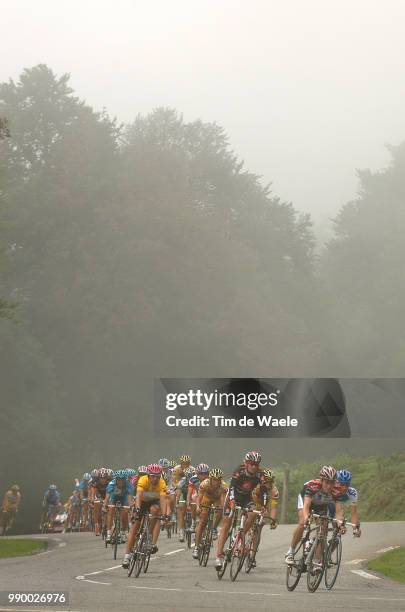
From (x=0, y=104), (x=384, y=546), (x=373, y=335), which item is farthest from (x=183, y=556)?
(x=373, y=335)

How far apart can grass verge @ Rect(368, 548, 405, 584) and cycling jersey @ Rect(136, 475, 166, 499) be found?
14.2ft

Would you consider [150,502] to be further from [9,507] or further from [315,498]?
[9,507]

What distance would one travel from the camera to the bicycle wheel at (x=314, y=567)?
1894 cm

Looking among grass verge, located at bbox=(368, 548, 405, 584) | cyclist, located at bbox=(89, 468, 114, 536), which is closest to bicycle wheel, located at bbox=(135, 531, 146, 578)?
grass verge, located at bbox=(368, 548, 405, 584)

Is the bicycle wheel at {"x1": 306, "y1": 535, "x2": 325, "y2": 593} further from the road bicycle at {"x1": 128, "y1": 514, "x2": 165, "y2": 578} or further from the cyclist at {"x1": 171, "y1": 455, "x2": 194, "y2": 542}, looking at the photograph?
the cyclist at {"x1": 171, "y1": 455, "x2": 194, "y2": 542}

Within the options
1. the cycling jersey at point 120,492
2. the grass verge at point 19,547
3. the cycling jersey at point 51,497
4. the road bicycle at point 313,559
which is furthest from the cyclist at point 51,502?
the road bicycle at point 313,559

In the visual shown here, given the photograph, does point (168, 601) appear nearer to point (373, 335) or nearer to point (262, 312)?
point (262, 312)

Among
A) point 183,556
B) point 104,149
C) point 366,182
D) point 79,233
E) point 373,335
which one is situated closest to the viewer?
point 183,556

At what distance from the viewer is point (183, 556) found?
88.0 ft

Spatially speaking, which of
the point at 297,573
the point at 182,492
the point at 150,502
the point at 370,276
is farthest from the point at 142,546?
the point at 370,276

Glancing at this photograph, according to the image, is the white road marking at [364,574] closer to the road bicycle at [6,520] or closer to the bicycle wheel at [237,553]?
the bicycle wheel at [237,553]

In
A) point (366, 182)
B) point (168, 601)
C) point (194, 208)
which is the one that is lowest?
point (168, 601)

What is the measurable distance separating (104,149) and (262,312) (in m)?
11.9

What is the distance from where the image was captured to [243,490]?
21719 mm
